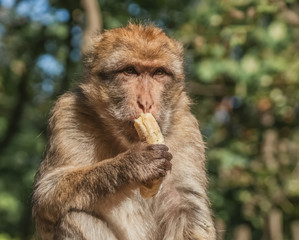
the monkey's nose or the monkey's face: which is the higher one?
the monkey's face

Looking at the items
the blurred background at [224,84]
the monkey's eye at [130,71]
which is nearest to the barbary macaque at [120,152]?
the monkey's eye at [130,71]

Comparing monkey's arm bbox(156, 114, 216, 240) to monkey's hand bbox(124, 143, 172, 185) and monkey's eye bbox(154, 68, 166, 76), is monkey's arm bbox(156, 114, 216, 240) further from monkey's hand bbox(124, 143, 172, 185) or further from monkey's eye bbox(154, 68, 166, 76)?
monkey's hand bbox(124, 143, 172, 185)

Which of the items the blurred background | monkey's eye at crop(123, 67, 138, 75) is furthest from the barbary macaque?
the blurred background

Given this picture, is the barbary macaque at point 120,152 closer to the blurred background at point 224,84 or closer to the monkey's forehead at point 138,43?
the monkey's forehead at point 138,43

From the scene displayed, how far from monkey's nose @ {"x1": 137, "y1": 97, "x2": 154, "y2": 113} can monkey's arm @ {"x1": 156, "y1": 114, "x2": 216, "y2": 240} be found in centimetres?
69

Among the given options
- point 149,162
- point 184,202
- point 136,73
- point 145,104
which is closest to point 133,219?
point 184,202

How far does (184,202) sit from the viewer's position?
19.5 feet

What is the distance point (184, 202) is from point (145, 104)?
1043 mm

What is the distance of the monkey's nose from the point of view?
212 inches

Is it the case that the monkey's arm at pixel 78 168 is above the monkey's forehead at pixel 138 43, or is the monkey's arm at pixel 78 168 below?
below

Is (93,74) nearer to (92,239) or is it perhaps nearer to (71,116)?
(71,116)

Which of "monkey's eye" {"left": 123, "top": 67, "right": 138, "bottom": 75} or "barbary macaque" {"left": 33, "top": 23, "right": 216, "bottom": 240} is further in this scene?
"monkey's eye" {"left": 123, "top": 67, "right": 138, "bottom": 75}

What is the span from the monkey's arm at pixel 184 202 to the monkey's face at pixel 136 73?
466 mm

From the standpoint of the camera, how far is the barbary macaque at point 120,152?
218 inches
